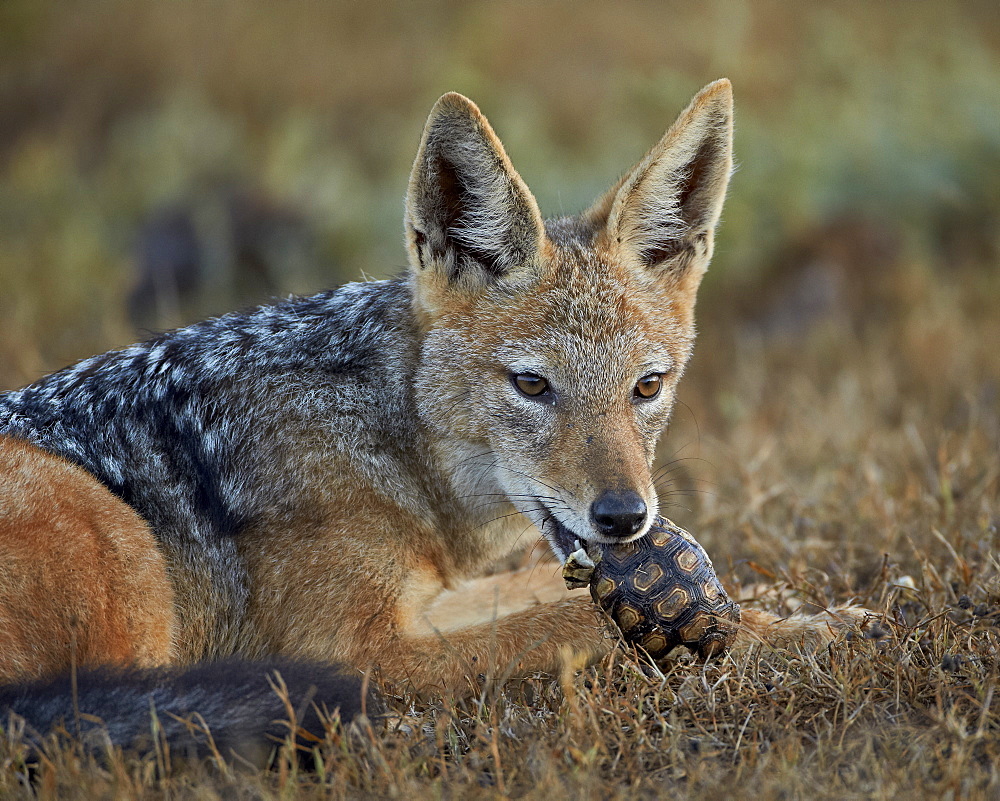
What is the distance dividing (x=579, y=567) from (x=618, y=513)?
0.94 ft

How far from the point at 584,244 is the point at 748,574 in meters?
1.96

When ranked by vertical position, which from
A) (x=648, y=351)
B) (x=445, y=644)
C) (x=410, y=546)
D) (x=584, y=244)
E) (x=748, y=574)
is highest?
(x=584, y=244)

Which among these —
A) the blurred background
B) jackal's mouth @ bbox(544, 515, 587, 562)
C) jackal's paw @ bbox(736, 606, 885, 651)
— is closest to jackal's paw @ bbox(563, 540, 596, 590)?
jackal's mouth @ bbox(544, 515, 587, 562)

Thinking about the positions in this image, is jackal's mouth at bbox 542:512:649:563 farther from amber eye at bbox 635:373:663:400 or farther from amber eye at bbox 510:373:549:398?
amber eye at bbox 635:373:663:400

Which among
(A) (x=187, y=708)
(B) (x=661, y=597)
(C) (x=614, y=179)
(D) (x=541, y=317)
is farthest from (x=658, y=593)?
(C) (x=614, y=179)

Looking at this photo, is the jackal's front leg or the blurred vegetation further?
the blurred vegetation

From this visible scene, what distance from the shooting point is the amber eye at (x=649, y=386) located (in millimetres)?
4258

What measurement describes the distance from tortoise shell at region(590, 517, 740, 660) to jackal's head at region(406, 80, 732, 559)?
0.65ft

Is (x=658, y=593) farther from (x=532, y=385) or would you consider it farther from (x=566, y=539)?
(x=532, y=385)

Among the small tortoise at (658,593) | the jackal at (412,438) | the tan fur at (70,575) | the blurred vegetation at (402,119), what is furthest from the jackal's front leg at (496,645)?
the blurred vegetation at (402,119)

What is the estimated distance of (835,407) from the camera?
23.6 feet

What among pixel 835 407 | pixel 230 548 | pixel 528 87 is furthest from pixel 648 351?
pixel 528 87

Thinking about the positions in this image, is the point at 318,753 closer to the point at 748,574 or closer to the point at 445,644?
the point at 445,644

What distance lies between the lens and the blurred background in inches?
282
